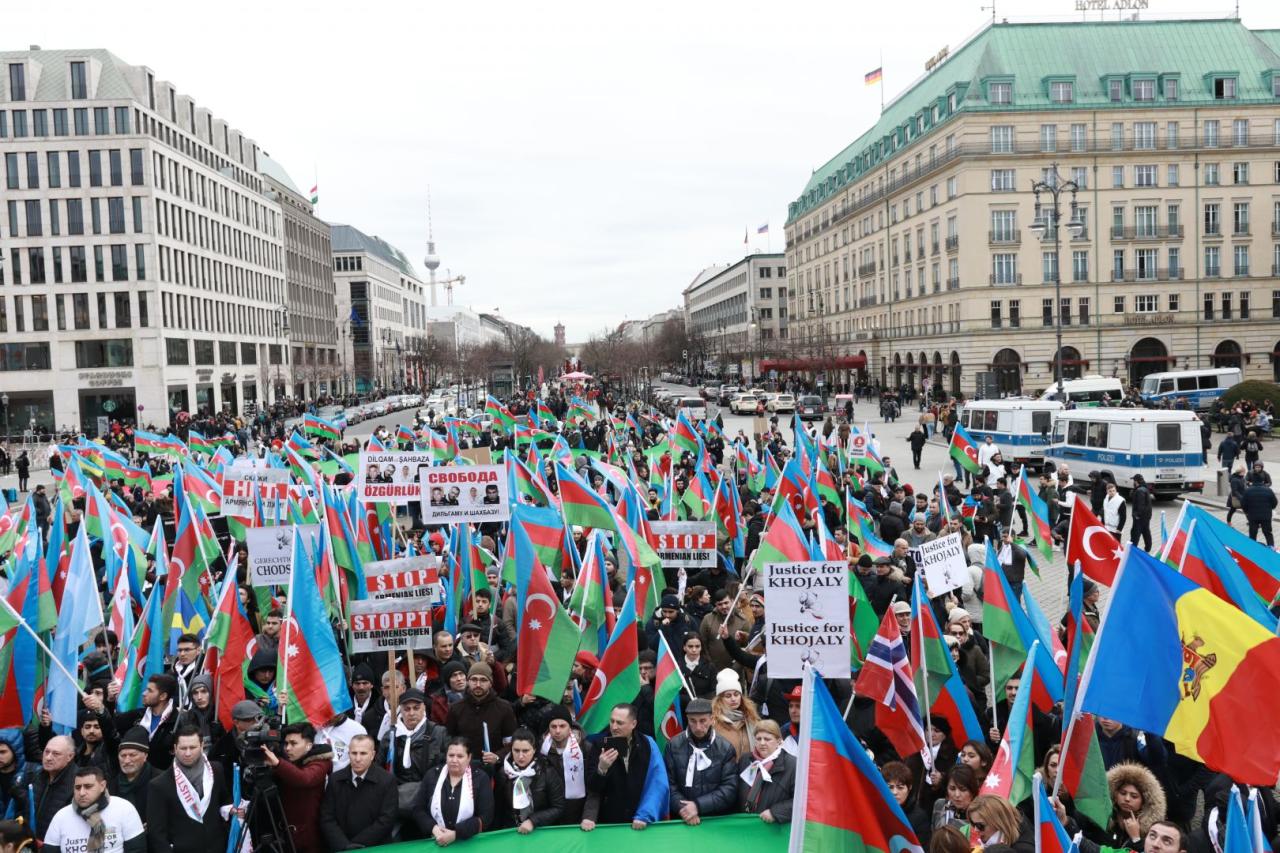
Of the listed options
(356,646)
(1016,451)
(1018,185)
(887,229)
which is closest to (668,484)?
(356,646)

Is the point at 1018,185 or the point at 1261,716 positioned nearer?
the point at 1261,716

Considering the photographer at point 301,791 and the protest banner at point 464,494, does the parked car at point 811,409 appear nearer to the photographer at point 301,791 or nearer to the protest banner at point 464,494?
the protest banner at point 464,494

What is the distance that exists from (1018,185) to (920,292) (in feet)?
35.2

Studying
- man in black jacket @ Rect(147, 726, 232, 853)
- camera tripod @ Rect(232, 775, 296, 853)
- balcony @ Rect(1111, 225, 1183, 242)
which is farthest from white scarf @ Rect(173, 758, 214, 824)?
balcony @ Rect(1111, 225, 1183, 242)

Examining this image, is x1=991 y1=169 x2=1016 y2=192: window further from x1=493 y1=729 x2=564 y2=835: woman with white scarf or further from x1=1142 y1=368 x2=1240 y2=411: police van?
x1=493 y1=729 x2=564 y2=835: woman with white scarf

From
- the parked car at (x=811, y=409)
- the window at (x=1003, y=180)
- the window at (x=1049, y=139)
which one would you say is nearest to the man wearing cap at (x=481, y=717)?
the parked car at (x=811, y=409)

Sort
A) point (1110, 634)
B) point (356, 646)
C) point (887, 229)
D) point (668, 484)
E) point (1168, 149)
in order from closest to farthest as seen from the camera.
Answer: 1. point (1110, 634)
2. point (356, 646)
3. point (668, 484)
4. point (1168, 149)
5. point (887, 229)

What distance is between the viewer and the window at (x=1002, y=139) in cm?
6284

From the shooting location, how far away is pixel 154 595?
9.60m

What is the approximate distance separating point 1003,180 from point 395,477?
184ft

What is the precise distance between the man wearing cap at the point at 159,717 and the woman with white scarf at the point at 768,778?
4.20 meters

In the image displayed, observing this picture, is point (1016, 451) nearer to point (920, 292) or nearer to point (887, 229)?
point (920, 292)

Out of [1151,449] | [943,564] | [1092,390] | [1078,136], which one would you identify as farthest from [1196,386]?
[943,564]

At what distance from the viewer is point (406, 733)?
24.8 ft
